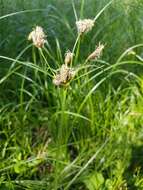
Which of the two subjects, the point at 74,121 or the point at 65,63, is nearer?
the point at 65,63

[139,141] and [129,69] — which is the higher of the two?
[129,69]

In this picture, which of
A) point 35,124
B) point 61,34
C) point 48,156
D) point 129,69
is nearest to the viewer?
point 48,156

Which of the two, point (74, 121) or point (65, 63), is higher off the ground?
point (65, 63)

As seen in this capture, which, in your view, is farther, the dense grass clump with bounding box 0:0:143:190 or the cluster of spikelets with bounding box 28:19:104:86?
the dense grass clump with bounding box 0:0:143:190

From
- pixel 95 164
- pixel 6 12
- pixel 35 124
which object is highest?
pixel 6 12

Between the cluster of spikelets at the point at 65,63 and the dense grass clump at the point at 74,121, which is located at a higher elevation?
the cluster of spikelets at the point at 65,63

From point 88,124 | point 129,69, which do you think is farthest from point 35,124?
point 129,69

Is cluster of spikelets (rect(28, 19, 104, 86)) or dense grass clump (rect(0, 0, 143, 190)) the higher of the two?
cluster of spikelets (rect(28, 19, 104, 86))

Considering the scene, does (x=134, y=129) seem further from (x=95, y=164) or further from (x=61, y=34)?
(x=61, y=34)

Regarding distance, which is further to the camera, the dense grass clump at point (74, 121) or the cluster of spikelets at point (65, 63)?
the dense grass clump at point (74, 121)

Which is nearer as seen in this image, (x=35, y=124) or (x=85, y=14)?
(x=35, y=124)

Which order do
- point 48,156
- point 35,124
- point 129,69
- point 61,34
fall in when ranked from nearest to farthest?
1. point 48,156
2. point 35,124
3. point 129,69
4. point 61,34
